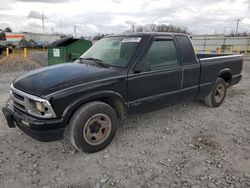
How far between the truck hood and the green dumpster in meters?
4.83

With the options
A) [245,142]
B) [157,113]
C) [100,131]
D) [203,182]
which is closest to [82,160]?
[100,131]

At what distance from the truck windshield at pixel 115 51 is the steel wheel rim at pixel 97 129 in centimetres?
93

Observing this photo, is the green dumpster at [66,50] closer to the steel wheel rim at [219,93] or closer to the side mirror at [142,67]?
the side mirror at [142,67]

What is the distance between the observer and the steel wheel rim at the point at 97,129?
114 inches

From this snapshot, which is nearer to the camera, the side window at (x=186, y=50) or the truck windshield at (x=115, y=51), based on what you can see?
the truck windshield at (x=115, y=51)

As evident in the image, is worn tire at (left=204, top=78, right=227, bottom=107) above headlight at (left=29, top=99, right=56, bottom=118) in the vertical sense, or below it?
below

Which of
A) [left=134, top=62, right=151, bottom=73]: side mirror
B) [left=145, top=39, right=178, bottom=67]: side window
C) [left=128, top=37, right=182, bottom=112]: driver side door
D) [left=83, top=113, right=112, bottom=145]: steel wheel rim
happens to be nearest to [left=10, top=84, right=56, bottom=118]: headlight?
[left=83, top=113, right=112, bottom=145]: steel wheel rim

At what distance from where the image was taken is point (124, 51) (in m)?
3.48

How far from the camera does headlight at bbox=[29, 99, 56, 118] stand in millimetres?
2514

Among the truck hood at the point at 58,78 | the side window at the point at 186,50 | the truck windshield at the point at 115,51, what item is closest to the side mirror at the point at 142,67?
the truck windshield at the point at 115,51

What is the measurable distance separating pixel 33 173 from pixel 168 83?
2.61 meters

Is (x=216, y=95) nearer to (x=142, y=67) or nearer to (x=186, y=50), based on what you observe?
(x=186, y=50)

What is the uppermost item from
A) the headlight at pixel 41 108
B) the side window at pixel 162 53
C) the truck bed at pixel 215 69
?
the side window at pixel 162 53

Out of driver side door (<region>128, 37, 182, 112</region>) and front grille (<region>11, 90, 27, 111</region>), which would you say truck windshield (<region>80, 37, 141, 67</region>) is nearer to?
driver side door (<region>128, 37, 182, 112</region>)
